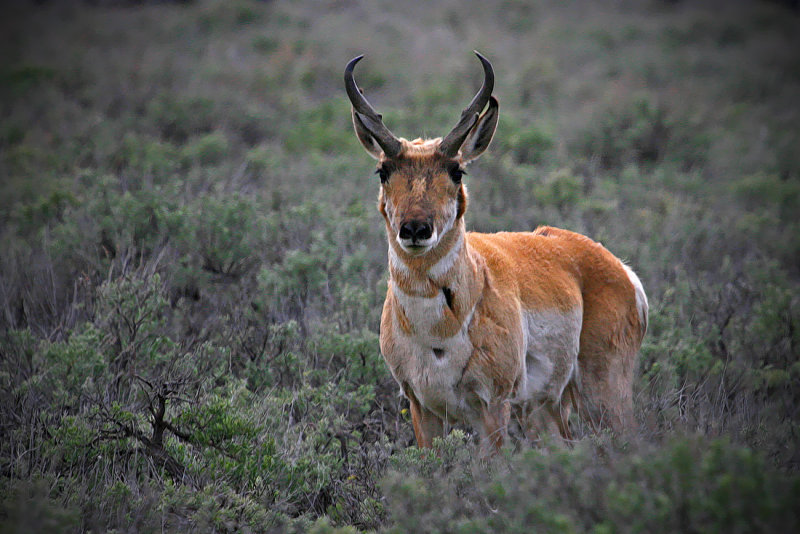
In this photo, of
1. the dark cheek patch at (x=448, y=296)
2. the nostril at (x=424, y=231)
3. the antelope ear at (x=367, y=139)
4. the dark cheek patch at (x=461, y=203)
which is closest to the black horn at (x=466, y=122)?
the dark cheek patch at (x=461, y=203)

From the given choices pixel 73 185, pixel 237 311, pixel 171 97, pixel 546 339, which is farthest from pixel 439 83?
pixel 546 339

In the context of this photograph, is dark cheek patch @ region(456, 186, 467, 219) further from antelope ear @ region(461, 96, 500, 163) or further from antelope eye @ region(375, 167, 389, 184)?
antelope eye @ region(375, 167, 389, 184)

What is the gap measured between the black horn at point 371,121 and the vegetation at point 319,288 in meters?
1.90

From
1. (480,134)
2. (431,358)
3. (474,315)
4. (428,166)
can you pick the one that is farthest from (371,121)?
(431,358)

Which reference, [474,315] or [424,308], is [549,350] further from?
[424,308]

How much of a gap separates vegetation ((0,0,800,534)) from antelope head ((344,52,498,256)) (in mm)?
1350

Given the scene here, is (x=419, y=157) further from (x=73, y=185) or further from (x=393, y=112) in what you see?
(x=393, y=112)

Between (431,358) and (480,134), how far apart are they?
1588 mm

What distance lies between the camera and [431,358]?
4.80 meters

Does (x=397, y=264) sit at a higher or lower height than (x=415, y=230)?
lower

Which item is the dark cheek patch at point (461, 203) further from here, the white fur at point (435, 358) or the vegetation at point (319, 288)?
the vegetation at point (319, 288)

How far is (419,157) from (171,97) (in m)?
11.9

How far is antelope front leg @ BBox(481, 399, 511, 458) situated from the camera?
4.79 m

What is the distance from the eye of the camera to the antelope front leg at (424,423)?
5.02 metres
